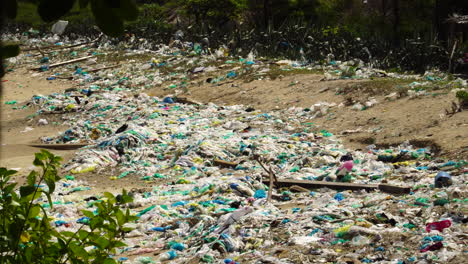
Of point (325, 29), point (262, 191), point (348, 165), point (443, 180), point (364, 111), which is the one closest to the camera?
point (443, 180)

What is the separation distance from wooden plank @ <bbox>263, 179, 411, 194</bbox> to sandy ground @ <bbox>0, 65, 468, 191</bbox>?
102 cm

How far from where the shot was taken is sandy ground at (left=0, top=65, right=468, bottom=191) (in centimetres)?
589

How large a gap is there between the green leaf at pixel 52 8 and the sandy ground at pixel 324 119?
4.63 metres

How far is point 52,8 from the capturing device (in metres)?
0.96

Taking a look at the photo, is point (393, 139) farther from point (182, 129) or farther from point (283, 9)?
point (283, 9)

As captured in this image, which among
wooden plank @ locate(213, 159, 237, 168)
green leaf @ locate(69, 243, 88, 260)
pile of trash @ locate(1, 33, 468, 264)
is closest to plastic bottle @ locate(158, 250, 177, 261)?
pile of trash @ locate(1, 33, 468, 264)

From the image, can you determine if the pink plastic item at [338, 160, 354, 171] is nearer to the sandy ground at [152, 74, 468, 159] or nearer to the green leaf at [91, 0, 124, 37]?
the sandy ground at [152, 74, 468, 159]

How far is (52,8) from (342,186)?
12.9 feet

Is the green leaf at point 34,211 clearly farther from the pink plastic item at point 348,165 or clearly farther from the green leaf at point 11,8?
the pink plastic item at point 348,165

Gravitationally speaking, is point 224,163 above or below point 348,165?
below

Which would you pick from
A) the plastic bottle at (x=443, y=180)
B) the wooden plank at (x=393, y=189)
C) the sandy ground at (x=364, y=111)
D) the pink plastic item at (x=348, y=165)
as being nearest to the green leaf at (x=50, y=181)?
the wooden plank at (x=393, y=189)

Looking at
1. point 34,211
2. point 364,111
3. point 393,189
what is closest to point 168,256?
point 34,211

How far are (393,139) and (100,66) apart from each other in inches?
364

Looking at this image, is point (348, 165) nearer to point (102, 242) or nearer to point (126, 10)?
point (102, 242)
